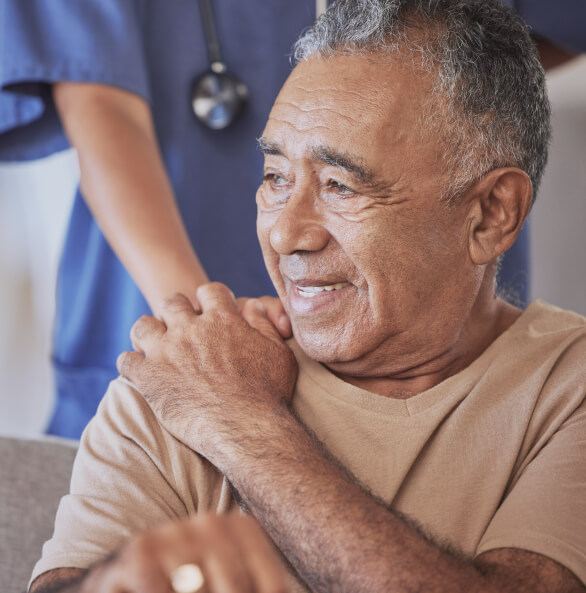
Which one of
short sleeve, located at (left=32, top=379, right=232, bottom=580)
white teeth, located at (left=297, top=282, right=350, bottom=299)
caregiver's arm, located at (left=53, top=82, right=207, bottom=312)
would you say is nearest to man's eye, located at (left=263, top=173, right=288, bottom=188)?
white teeth, located at (left=297, top=282, right=350, bottom=299)

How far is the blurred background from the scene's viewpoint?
2.98 meters

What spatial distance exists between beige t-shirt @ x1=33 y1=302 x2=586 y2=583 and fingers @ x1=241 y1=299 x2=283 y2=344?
0.23ft

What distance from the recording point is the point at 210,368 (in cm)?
126

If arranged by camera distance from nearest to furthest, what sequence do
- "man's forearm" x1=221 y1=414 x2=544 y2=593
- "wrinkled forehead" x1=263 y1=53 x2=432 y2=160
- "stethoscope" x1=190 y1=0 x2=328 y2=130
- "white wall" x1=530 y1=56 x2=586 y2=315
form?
"man's forearm" x1=221 y1=414 x2=544 y2=593 < "wrinkled forehead" x1=263 y1=53 x2=432 y2=160 < "stethoscope" x1=190 y1=0 x2=328 y2=130 < "white wall" x1=530 y1=56 x2=586 y2=315

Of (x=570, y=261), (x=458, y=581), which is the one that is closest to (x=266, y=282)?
(x=458, y=581)

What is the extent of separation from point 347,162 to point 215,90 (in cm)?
69

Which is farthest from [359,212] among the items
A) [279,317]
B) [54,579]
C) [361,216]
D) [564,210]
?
[564,210]

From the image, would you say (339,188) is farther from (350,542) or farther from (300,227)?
(350,542)

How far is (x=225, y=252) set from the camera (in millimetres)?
1958

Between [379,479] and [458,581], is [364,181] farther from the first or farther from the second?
[458,581]

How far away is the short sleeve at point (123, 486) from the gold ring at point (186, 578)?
45 centimetres

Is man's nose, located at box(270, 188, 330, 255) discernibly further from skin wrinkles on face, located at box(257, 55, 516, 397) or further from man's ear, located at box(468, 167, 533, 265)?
man's ear, located at box(468, 167, 533, 265)

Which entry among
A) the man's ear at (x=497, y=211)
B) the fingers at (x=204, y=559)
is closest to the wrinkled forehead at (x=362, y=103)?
the man's ear at (x=497, y=211)

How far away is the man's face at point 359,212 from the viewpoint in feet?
4.19
